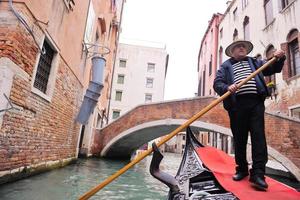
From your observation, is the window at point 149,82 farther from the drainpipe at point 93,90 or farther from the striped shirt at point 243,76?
the striped shirt at point 243,76

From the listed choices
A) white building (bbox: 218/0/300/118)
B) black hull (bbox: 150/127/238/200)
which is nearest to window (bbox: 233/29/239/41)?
white building (bbox: 218/0/300/118)

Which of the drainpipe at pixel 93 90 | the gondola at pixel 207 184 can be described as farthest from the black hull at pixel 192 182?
the drainpipe at pixel 93 90

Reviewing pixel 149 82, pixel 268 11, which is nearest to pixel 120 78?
pixel 149 82

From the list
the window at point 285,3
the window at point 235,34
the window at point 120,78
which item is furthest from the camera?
the window at point 120,78

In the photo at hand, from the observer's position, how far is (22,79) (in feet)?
10.5

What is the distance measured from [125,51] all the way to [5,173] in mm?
19417

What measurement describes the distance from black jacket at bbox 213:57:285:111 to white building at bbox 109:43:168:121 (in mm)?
18625

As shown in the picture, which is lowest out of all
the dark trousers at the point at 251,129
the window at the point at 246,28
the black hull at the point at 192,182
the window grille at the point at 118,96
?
the black hull at the point at 192,182

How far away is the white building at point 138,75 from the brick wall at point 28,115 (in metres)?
15.4

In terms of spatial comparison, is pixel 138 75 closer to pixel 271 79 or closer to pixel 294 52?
pixel 271 79

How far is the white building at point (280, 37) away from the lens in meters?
7.07

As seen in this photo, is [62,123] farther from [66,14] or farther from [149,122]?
[149,122]

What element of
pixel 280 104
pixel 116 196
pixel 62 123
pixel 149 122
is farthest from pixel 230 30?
pixel 116 196

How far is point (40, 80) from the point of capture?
4.11 m
